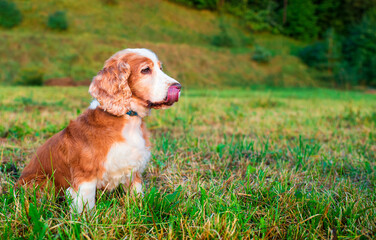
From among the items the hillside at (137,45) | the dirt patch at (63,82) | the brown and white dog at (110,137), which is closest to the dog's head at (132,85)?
the brown and white dog at (110,137)

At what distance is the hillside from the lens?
20.8 m

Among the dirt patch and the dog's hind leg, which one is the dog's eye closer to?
the dog's hind leg

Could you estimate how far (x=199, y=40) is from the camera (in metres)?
31.5

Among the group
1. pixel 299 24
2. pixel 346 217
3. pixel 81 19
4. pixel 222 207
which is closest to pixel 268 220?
pixel 222 207

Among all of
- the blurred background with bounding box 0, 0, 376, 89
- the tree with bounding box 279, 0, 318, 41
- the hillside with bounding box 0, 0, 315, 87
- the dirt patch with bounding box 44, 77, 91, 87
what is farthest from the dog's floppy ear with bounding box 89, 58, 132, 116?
the tree with bounding box 279, 0, 318, 41

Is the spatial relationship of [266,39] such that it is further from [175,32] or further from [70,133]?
[70,133]

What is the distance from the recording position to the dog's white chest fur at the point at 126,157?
2.23m

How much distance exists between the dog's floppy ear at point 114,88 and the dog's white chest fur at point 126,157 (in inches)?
6.7

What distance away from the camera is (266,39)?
3653 centimetres

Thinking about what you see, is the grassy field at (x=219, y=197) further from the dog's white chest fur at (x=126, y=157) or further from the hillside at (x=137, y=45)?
the hillside at (x=137, y=45)

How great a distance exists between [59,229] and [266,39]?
126 feet

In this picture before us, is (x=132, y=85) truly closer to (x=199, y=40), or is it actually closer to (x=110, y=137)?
(x=110, y=137)

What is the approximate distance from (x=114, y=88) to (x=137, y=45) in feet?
76.1

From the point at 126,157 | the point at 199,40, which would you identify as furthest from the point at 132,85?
the point at 199,40
